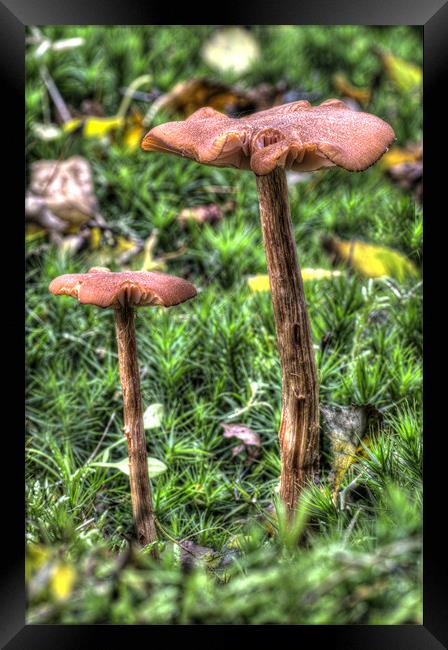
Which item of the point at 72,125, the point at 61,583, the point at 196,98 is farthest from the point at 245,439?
the point at 196,98

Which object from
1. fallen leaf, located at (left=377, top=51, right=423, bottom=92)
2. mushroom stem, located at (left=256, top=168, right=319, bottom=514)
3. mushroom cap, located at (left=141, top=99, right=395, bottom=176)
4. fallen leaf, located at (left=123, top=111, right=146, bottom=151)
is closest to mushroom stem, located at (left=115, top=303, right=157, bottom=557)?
mushroom stem, located at (left=256, top=168, right=319, bottom=514)

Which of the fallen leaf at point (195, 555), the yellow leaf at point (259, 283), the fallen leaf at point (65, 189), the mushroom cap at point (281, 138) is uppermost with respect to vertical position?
the fallen leaf at point (65, 189)

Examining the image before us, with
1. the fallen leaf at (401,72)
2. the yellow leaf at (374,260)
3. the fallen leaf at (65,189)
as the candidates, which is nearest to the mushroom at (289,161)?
the yellow leaf at (374,260)

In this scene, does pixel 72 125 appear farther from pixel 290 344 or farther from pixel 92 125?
pixel 290 344

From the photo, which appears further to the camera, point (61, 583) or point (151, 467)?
point (151, 467)

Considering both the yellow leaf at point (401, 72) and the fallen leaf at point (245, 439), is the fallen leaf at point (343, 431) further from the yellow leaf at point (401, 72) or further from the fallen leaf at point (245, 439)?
the yellow leaf at point (401, 72)

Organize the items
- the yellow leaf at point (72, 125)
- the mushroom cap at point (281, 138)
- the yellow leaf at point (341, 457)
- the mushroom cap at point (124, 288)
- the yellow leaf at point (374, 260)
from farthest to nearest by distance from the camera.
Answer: the yellow leaf at point (72, 125), the yellow leaf at point (374, 260), the yellow leaf at point (341, 457), the mushroom cap at point (124, 288), the mushroom cap at point (281, 138)
